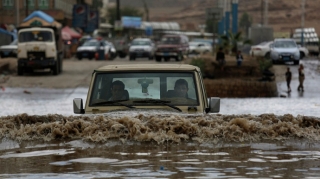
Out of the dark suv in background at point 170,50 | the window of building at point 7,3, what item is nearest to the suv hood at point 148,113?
the dark suv in background at point 170,50

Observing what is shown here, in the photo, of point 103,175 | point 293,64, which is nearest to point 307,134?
point 103,175

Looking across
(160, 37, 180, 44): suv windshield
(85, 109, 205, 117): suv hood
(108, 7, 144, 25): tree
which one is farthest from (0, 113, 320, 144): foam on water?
(108, 7, 144, 25): tree

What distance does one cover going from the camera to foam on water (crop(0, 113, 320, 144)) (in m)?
9.02

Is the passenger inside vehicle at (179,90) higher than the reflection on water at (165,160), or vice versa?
the passenger inside vehicle at (179,90)

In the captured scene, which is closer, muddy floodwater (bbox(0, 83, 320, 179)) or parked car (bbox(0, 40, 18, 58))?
muddy floodwater (bbox(0, 83, 320, 179))

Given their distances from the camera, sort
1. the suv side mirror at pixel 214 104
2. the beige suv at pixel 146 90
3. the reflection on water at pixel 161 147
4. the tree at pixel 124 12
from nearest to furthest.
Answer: the reflection on water at pixel 161 147
the suv side mirror at pixel 214 104
the beige suv at pixel 146 90
the tree at pixel 124 12

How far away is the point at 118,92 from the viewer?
36.2ft

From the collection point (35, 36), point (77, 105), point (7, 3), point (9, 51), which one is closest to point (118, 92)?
point (77, 105)

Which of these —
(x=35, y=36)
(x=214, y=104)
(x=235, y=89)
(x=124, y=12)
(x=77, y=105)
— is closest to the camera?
(x=214, y=104)

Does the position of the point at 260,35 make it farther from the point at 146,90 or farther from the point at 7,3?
the point at 146,90

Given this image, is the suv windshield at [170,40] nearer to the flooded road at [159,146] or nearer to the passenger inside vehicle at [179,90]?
the passenger inside vehicle at [179,90]

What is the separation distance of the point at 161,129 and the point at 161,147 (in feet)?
1.49

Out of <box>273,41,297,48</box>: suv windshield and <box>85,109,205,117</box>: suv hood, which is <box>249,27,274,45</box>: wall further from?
<box>85,109,205,117</box>: suv hood

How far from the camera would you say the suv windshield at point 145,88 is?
11.0 meters
